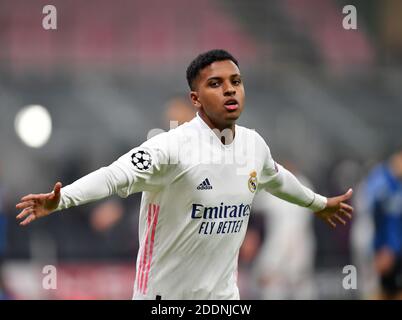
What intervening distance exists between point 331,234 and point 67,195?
34.2 feet

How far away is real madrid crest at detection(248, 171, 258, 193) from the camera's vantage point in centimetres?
644

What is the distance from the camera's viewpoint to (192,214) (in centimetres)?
620

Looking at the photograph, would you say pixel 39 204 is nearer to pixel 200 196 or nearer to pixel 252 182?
pixel 200 196

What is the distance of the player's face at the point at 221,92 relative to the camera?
6.28 meters

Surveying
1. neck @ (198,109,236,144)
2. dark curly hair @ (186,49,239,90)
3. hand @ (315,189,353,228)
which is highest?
dark curly hair @ (186,49,239,90)

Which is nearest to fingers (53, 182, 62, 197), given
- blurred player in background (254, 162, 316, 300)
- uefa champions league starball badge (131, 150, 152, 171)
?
uefa champions league starball badge (131, 150, 152, 171)

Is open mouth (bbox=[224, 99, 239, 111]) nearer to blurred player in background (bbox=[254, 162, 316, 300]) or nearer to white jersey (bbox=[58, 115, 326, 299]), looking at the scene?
white jersey (bbox=[58, 115, 326, 299])

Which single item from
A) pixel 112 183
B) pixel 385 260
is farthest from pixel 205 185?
pixel 385 260

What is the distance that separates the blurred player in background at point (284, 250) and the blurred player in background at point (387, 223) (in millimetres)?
1682

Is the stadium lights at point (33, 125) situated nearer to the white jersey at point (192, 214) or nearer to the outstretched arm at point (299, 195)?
the outstretched arm at point (299, 195)

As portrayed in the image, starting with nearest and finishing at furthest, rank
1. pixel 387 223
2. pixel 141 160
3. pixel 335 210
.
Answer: pixel 141 160 → pixel 335 210 → pixel 387 223

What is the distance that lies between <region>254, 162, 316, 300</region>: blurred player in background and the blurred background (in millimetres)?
21

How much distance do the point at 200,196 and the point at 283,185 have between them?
1.00m
